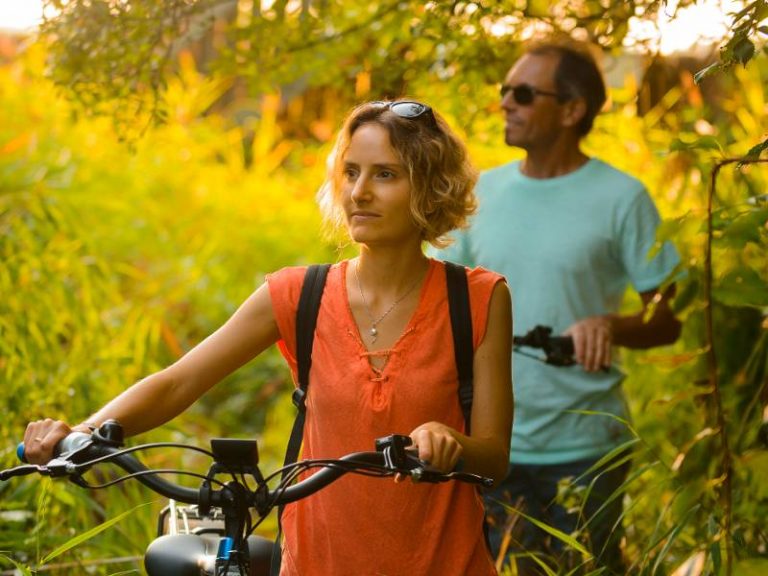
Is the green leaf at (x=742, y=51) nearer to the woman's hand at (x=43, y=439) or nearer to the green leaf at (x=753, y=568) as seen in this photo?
the green leaf at (x=753, y=568)

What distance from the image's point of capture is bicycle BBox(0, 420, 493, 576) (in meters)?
2.46

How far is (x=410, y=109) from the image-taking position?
3229 millimetres

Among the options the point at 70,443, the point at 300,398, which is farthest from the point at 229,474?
the point at 300,398

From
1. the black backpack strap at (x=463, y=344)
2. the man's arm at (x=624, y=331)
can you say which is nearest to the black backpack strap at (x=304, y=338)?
the black backpack strap at (x=463, y=344)

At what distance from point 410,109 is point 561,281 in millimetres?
1649

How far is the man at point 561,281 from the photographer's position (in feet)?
15.2

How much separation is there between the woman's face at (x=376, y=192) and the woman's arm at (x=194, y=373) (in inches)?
10.8

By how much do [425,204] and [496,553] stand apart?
5.99 feet

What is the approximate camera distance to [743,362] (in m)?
5.64

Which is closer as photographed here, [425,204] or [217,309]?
[425,204]

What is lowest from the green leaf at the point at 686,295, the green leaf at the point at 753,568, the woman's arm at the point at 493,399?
the green leaf at the point at 753,568

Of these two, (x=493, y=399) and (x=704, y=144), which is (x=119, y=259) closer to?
(x=704, y=144)

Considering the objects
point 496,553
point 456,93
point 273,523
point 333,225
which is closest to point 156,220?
point 273,523

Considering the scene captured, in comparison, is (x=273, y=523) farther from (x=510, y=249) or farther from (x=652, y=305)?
(x=652, y=305)
